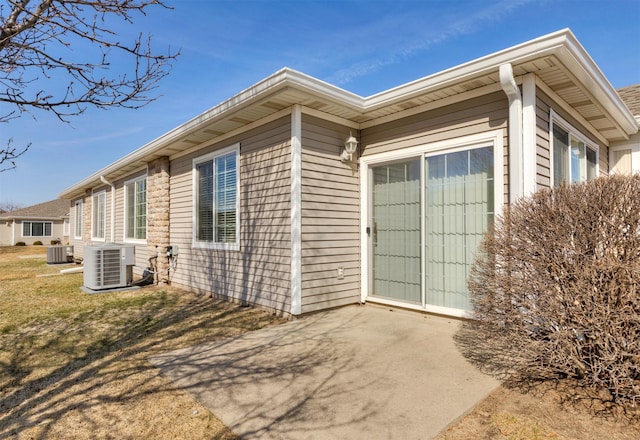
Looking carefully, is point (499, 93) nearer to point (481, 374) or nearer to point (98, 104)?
point (481, 374)

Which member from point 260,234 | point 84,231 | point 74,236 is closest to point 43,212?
point 74,236

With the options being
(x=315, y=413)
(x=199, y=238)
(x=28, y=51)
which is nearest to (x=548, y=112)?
(x=315, y=413)

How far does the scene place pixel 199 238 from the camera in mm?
6629

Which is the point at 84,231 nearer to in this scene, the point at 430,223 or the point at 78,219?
the point at 78,219

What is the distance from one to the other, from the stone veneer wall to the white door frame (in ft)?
14.3

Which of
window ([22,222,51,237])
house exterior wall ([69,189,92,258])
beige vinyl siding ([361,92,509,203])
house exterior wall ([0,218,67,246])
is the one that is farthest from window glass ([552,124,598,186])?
window ([22,222,51,237])

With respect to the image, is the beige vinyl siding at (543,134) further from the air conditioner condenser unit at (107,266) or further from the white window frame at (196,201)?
the air conditioner condenser unit at (107,266)

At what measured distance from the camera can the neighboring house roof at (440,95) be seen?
11.3 feet

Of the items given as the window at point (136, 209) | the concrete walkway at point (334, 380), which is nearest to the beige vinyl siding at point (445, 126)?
the concrete walkway at point (334, 380)

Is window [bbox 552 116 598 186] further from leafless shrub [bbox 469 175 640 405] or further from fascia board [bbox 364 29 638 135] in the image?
leafless shrub [bbox 469 175 640 405]

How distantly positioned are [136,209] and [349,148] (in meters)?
6.50

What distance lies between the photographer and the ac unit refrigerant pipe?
362 centimetres

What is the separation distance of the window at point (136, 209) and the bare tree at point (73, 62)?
6.77m

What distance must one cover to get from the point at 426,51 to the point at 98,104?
8403 millimetres
